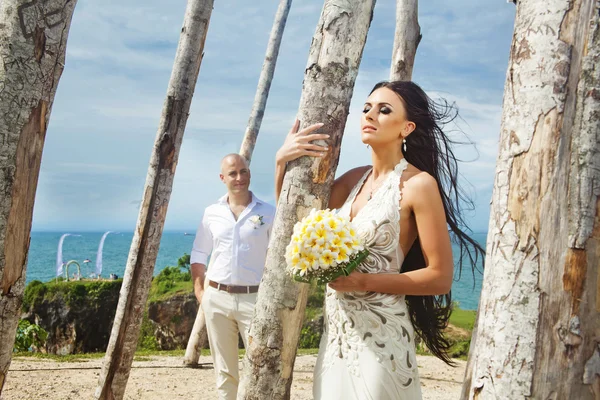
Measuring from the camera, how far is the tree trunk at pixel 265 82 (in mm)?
9766

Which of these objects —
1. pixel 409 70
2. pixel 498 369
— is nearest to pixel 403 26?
pixel 409 70

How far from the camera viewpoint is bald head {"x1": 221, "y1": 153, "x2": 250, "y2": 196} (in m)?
5.80

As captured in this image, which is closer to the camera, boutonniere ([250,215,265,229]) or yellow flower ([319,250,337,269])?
yellow flower ([319,250,337,269])

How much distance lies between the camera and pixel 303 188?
10.0 ft

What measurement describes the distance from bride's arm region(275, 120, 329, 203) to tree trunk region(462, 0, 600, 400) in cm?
110

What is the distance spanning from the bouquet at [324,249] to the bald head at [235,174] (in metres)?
3.17

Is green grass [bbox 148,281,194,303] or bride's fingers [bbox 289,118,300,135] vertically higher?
bride's fingers [bbox 289,118,300,135]

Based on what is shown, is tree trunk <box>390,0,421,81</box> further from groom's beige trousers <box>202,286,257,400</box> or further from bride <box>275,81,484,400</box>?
bride <box>275,81,484,400</box>

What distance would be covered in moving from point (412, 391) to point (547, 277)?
101 centimetres

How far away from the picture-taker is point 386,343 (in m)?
2.78

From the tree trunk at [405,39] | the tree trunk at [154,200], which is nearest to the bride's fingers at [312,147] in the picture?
the tree trunk at [154,200]

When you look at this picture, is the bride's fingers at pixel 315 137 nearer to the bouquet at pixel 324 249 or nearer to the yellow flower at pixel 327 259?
the bouquet at pixel 324 249

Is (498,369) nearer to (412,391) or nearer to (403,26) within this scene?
(412,391)

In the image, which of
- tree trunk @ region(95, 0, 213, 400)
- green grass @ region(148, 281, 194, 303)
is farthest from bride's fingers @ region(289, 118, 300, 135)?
green grass @ region(148, 281, 194, 303)
